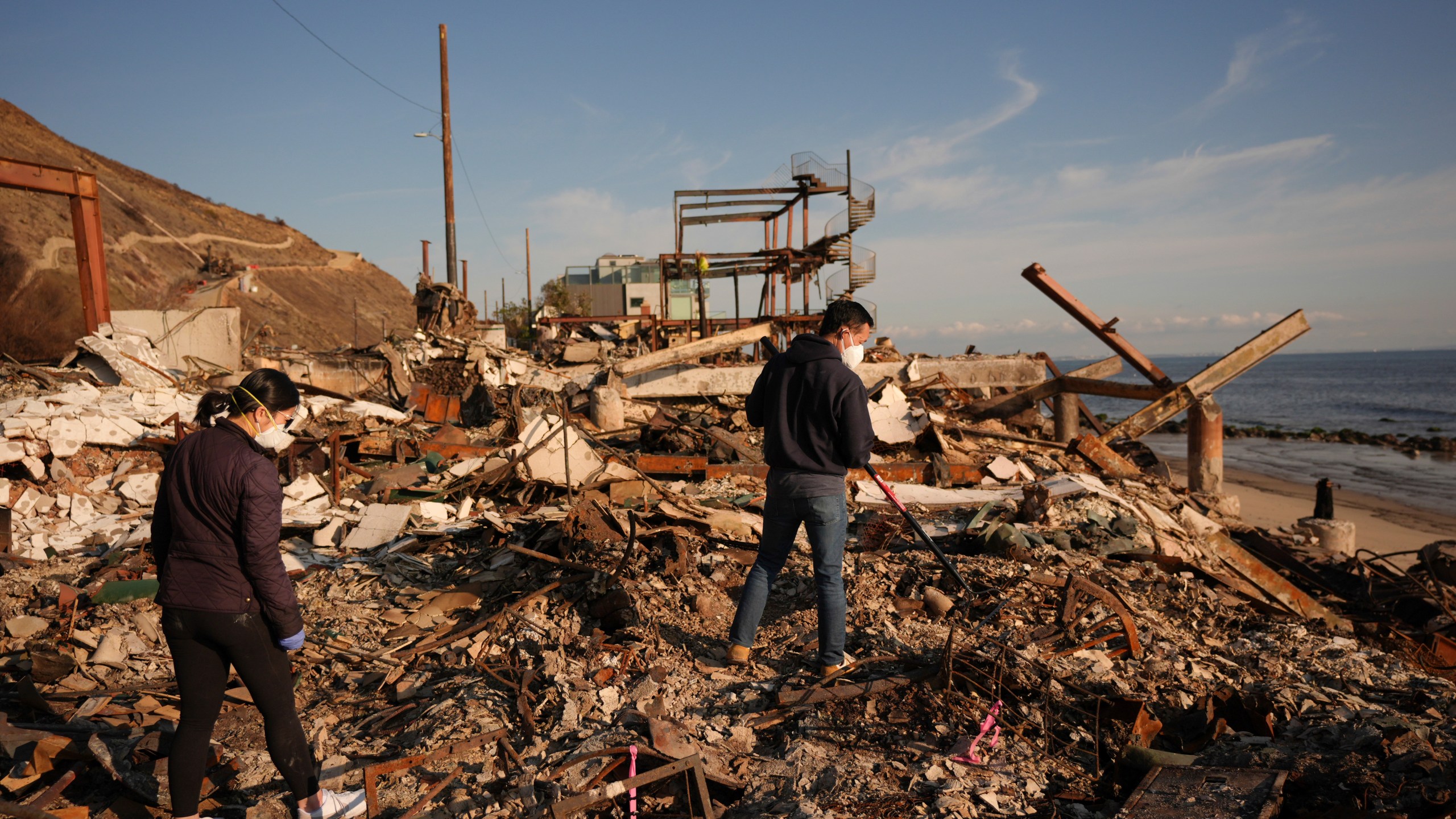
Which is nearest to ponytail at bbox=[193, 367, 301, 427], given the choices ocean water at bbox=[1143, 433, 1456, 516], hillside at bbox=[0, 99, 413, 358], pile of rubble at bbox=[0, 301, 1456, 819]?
pile of rubble at bbox=[0, 301, 1456, 819]

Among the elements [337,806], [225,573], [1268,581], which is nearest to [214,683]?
[225,573]

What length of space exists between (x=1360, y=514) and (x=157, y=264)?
133 ft

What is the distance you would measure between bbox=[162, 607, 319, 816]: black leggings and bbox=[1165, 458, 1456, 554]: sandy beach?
13.1 meters

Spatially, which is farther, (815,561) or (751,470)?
(751,470)

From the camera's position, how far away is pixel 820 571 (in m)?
3.56

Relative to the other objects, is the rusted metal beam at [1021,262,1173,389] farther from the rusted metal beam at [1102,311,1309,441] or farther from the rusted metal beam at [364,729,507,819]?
the rusted metal beam at [364,729,507,819]

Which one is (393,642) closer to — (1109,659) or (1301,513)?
(1109,659)

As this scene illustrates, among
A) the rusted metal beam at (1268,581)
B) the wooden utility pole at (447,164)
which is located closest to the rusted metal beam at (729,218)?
the wooden utility pole at (447,164)

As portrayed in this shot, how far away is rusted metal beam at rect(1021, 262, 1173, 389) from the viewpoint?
8859 mm

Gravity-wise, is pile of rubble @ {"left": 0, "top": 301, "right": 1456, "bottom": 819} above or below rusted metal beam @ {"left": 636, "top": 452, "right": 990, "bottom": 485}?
below

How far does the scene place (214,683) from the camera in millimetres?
2635

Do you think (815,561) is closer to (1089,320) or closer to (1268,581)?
(1268,581)

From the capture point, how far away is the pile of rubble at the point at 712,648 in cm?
299

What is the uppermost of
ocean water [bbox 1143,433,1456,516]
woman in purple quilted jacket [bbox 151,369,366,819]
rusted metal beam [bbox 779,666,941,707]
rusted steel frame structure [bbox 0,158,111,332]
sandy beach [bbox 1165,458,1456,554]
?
rusted steel frame structure [bbox 0,158,111,332]
